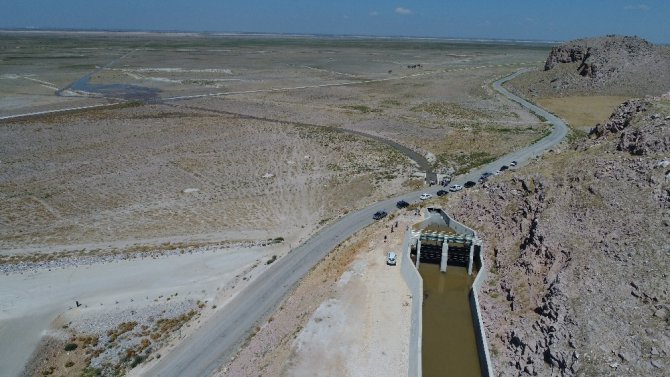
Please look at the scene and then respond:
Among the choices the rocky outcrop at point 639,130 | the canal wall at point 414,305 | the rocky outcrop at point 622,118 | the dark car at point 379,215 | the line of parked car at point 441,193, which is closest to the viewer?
the canal wall at point 414,305

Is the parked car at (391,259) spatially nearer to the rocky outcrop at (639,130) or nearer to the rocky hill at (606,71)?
the rocky outcrop at (639,130)

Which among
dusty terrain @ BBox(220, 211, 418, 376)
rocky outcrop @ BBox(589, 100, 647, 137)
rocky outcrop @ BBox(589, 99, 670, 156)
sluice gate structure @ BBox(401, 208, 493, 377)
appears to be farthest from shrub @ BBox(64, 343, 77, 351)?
rocky outcrop @ BBox(589, 100, 647, 137)

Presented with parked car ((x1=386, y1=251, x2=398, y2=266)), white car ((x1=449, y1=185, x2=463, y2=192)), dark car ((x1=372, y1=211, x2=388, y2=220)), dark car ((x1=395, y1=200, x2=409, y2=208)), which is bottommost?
parked car ((x1=386, y1=251, x2=398, y2=266))

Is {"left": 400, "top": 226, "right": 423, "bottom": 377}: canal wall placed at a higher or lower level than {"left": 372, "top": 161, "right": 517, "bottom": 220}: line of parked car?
lower

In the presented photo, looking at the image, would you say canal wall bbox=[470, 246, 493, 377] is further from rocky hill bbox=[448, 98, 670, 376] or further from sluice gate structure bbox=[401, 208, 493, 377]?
rocky hill bbox=[448, 98, 670, 376]

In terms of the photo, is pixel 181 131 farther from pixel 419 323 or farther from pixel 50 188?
pixel 419 323

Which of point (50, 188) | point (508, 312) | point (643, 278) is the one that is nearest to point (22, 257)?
point (50, 188)

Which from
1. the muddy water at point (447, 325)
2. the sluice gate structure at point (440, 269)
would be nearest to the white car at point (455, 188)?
the sluice gate structure at point (440, 269)
